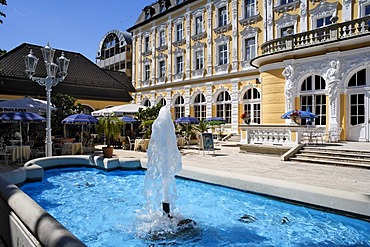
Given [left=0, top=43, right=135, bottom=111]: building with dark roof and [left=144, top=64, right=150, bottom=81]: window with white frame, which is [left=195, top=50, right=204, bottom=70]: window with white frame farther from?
[left=0, top=43, right=135, bottom=111]: building with dark roof

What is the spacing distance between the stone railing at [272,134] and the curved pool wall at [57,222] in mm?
5585

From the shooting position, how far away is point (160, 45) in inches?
1140

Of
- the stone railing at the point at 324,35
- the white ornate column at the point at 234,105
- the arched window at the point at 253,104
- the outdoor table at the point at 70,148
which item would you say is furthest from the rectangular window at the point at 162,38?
the outdoor table at the point at 70,148

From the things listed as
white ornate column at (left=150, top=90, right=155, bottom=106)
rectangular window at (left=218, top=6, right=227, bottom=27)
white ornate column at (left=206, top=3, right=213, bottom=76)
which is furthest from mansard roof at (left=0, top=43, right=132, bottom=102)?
rectangular window at (left=218, top=6, right=227, bottom=27)

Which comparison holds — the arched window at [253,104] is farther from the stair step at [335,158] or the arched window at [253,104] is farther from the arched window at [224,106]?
the stair step at [335,158]

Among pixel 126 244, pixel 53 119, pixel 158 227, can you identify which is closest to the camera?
pixel 126 244

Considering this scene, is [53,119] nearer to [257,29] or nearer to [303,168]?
[303,168]

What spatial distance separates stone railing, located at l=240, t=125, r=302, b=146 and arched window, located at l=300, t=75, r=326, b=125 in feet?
11.1

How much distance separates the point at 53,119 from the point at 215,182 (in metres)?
12.6

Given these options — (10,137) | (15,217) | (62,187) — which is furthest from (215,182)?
(10,137)

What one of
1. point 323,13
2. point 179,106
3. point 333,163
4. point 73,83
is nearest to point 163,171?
point 333,163

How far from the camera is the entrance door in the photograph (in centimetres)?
1300

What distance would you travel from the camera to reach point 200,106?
2514cm

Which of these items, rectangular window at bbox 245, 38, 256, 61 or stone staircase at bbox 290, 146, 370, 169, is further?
rectangular window at bbox 245, 38, 256, 61
